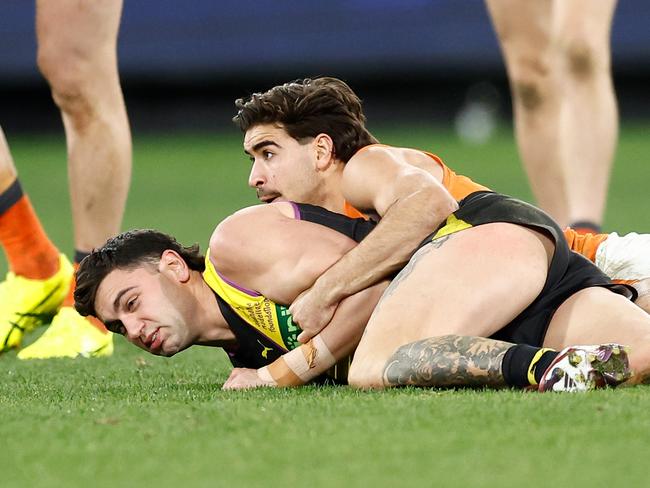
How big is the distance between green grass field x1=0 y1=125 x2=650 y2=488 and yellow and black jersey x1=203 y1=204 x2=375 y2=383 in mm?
174

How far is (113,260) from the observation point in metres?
3.99

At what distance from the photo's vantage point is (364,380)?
3580 millimetres

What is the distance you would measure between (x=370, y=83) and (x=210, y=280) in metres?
12.0

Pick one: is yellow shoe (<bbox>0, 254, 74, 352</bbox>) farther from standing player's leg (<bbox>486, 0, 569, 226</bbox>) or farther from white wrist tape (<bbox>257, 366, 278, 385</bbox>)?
standing player's leg (<bbox>486, 0, 569, 226</bbox>)

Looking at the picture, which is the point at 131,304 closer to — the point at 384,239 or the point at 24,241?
the point at 384,239

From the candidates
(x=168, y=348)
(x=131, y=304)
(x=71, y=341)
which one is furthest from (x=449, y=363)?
(x=71, y=341)

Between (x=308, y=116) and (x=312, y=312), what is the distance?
78 cm

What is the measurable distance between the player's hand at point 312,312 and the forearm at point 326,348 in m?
0.02

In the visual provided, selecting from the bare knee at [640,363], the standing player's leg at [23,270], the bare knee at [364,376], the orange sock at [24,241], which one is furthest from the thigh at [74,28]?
the bare knee at [640,363]

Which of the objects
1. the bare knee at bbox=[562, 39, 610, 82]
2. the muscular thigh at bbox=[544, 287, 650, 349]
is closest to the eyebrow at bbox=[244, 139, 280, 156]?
the muscular thigh at bbox=[544, 287, 650, 349]

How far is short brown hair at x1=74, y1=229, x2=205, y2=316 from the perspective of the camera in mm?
3988

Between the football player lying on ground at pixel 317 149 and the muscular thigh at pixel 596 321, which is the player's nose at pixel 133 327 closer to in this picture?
the football player lying on ground at pixel 317 149

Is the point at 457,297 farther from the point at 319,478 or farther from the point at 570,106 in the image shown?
the point at 570,106

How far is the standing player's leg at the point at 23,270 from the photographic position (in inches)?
198
